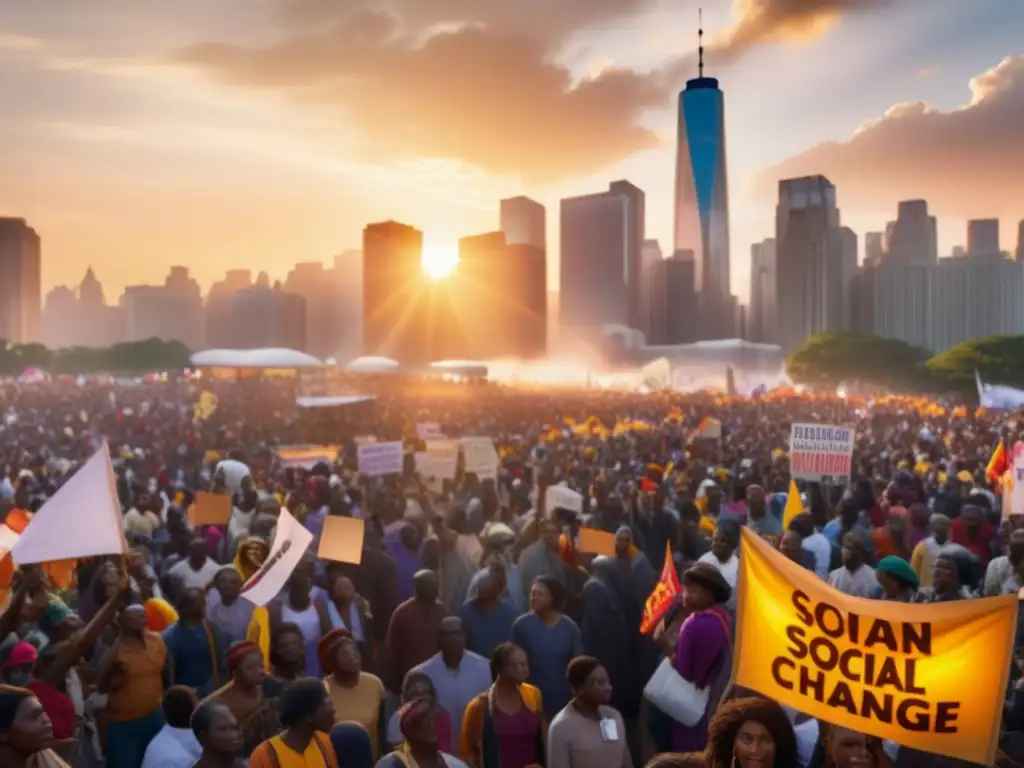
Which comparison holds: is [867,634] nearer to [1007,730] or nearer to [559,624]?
[1007,730]

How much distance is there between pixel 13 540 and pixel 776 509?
866 cm

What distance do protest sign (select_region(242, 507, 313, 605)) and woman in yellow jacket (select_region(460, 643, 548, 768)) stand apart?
5.50 ft

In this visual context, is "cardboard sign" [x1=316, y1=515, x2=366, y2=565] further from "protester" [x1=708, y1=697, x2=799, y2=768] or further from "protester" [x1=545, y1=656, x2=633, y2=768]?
"protester" [x1=708, y1=697, x2=799, y2=768]

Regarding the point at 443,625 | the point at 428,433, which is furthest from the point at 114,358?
the point at 443,625

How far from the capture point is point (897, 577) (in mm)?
6461

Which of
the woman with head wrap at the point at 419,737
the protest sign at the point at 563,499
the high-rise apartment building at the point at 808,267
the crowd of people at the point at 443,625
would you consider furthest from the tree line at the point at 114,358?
the woman with head wrap at the point at 419,737

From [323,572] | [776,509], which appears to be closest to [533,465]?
[776,509]

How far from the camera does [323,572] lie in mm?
8633

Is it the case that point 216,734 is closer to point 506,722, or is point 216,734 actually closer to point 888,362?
point 506,722

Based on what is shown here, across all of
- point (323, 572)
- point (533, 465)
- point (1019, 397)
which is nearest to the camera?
point (323, 572)

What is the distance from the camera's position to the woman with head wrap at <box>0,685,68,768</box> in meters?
3.89

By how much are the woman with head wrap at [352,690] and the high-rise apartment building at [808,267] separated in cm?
18318

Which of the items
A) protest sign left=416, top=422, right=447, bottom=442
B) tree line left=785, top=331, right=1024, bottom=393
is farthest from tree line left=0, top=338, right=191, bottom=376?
protest sign left=416, top=422, right=447, bottom=442

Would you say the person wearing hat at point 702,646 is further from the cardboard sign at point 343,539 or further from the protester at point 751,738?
the cardboard sign at point 343,539
